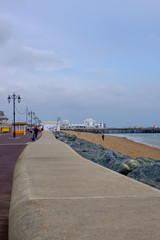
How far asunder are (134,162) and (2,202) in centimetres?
542

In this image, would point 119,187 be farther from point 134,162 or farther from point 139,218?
point 134,162

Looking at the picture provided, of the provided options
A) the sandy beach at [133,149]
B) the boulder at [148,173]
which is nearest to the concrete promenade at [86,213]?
the boulder at [148,173]

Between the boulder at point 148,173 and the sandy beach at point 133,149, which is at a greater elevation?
the boulder at point 148,173

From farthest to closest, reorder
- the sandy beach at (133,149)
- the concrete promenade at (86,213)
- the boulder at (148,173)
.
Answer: the sandy beach at (133,149) < the boulder at (148,173) < the concrete promenade at (86,213)

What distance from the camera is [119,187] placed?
3.74 m

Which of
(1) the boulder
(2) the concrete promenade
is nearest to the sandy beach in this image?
(1) the boulder

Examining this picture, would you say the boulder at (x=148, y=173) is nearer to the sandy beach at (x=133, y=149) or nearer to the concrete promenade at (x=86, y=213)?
the concrete promenade at (x=86, y=213)

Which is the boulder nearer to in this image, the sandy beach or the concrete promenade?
the concrete promenade

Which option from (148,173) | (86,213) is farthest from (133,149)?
(86,213)

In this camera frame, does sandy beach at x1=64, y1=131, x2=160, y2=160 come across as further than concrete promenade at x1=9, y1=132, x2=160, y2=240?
Answer: Yes

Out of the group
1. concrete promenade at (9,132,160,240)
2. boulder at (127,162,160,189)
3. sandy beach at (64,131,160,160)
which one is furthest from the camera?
sandy beach at (64,131,160,160)

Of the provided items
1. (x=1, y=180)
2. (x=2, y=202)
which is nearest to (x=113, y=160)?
(x=1, y=180)

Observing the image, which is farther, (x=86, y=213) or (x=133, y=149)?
(x=133, y=149)

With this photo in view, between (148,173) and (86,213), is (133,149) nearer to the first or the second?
(148,173)
